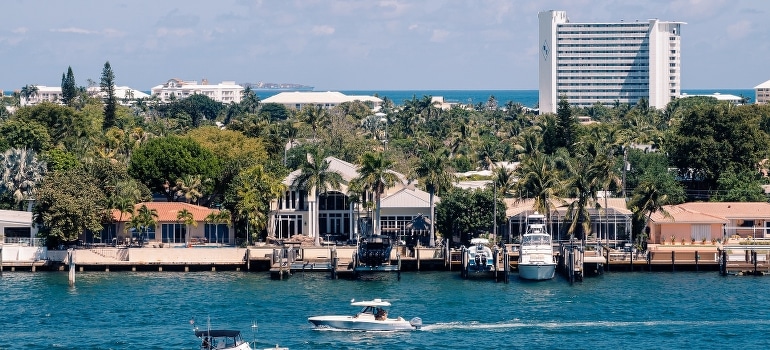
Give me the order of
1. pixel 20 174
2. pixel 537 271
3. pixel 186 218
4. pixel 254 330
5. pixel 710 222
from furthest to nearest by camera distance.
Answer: pixel 20 174, pixel 710 222, pixel 186 218, pixel 537 271, pixel 254 330

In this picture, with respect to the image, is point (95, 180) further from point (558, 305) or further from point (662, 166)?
point (662, 166)

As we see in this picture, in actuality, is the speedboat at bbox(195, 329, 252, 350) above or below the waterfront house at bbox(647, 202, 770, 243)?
below

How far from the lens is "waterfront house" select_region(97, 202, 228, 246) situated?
326ft

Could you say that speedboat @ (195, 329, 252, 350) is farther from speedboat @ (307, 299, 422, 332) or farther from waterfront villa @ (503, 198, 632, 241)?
waterfront villa @ (503, 198, 632, 241)

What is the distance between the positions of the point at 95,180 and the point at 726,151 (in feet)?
180

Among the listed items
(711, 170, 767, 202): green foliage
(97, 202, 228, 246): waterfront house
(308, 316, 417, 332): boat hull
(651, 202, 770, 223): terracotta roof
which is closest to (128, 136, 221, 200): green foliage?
(97, 202, 228, 246): waterfront house

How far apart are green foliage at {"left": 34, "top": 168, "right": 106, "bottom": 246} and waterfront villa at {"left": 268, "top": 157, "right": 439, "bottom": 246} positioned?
555 inches

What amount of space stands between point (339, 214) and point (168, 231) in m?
13.2

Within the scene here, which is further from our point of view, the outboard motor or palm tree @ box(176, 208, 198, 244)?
palm tree @ box(176, 208, 198, 244)

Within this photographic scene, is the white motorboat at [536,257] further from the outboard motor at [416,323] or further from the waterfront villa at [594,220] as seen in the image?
the outboard motor at [416,323]

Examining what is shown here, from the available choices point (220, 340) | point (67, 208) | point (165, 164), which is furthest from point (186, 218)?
point (220, 340)

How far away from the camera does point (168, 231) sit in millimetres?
100312

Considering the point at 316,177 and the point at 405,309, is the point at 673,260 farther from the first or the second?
the point at 316,177

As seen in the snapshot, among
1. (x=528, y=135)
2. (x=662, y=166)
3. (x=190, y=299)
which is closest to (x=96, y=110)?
(x=528, y=135)
